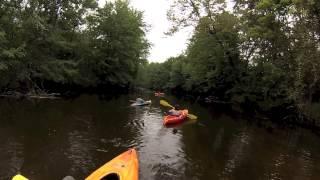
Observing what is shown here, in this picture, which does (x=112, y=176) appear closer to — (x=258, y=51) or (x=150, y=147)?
(x=150, y=147)

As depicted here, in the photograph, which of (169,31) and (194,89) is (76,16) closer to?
(169,31)

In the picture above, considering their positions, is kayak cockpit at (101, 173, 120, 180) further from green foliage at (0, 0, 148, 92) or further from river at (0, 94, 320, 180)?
green foliage at (0, 0, 148, 92)

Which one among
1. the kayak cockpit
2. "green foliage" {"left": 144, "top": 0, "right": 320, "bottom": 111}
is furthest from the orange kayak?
"green foliage" {"left": 144, "top": 0, "right": 320, "bottom": 111}

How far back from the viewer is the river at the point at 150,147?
15555 mm

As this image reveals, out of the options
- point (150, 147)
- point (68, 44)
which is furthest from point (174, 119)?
point (68, 44)

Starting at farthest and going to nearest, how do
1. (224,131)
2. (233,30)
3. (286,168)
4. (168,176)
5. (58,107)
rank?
(233,30) → (58,107) → (224,131) → (286,168) → (168,176)

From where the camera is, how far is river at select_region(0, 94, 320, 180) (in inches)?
612

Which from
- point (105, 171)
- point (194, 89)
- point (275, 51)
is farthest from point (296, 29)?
point (194, 89)

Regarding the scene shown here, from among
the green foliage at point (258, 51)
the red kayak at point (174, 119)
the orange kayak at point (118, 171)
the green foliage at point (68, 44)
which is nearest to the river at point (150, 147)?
the red kayak at point (174, 119)

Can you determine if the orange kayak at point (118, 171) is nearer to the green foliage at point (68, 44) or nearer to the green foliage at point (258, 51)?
the green foliage at point (258, 51)

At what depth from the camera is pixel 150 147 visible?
20.0 meters

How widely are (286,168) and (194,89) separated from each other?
2255 inches

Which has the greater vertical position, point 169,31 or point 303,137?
point 169,31

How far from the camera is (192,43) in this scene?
5725 cm
